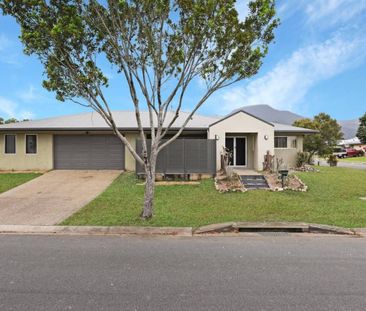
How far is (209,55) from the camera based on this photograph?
8.67 meters

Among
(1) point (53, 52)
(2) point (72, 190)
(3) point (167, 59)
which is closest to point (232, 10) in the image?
(3) point (167, 59)

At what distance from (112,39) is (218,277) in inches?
270

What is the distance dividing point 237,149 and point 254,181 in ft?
15.2

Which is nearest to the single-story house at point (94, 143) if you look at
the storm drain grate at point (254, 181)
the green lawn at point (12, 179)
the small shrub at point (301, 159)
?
the small shrub at point (301, 159)

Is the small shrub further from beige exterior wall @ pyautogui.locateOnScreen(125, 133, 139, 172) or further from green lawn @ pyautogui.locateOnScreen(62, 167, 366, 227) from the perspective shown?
beige exterior wall @ pyautogui.locateOnScreen(125, 133, 139, 172)

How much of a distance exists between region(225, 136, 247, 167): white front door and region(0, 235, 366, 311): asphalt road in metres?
12.1

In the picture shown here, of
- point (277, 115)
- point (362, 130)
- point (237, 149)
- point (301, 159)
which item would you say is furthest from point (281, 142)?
point (277, 115)

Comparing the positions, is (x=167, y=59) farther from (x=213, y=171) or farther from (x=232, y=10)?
(x=213, y=171)

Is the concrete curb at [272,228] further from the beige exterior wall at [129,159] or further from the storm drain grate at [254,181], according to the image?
the beige exterior wall at [129,159]

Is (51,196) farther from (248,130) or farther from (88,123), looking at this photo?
(248,130)

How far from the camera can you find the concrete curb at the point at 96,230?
7254mm

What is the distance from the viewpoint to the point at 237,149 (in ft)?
61.7

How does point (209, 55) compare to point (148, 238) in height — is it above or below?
above

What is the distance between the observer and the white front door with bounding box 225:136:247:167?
61.4 feet
